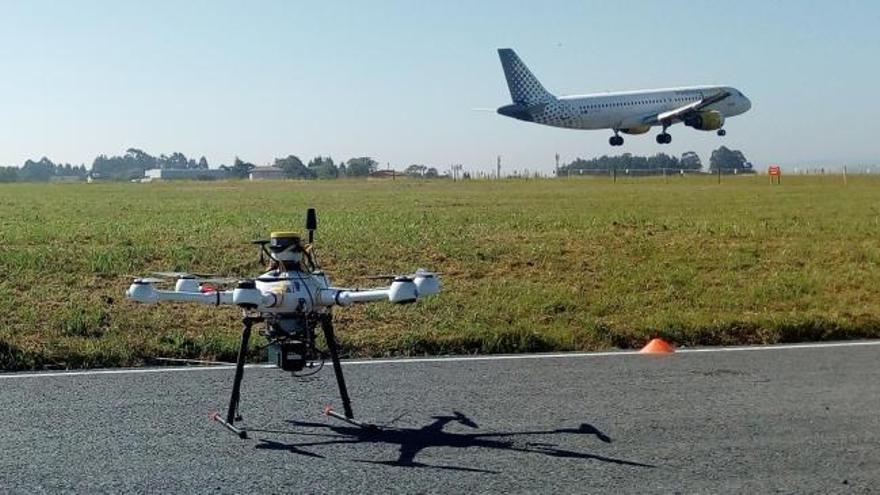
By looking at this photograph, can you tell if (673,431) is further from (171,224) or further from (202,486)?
(171,224)

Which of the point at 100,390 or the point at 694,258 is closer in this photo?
the point at 100,390

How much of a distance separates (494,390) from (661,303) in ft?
17.3

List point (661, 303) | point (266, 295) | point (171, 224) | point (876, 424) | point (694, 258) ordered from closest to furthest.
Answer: point (266, 295) → point (876, 424) → point (661, 303) → point (694, 258) → point (171, 224)

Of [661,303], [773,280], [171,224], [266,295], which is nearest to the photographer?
[266,295]

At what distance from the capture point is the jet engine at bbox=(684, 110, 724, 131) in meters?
48.7

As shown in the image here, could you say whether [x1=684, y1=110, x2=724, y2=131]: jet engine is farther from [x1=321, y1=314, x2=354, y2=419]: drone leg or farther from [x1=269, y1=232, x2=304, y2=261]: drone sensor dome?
[x1=269, y1=232, x2=304, y2=261]: drone sensor dome

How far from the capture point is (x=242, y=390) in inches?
283

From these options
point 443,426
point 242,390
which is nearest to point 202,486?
point 443,426

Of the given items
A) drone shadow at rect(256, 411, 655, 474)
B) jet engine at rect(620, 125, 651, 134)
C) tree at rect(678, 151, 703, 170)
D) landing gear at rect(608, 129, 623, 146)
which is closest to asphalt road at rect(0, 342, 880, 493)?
drone shadow at rect(256, 411, 655, 474)

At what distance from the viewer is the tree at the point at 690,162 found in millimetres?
83750

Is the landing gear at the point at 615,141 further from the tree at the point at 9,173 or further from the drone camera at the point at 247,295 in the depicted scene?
the tree at the point at 9,173

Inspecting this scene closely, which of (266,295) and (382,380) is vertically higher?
(266,295)

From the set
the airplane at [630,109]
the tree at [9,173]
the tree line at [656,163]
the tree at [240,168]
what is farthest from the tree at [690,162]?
the tree at [9,173]

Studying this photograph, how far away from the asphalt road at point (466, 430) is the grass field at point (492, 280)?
5.10 ft
